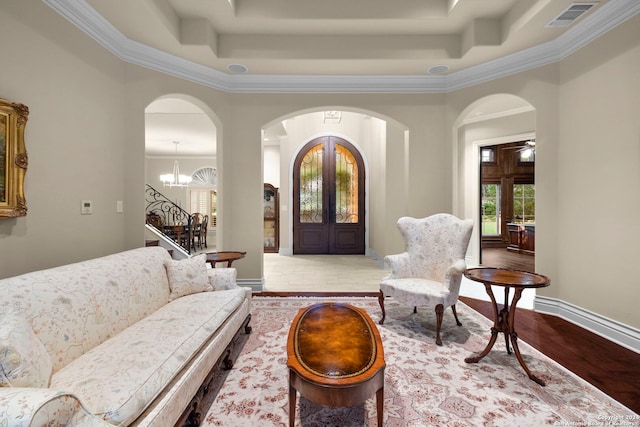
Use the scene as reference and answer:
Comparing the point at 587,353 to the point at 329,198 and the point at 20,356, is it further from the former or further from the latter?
the point at 329,198

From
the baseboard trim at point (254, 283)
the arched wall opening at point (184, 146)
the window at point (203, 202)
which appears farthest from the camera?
the window at point (203, 202)

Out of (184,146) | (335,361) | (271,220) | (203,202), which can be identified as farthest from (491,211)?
(184,146)

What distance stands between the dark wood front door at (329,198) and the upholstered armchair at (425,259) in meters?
4.07

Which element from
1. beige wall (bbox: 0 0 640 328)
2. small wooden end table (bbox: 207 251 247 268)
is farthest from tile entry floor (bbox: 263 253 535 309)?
small wooden end table (bbox: 207 251 247 268)

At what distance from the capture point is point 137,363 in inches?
55.4

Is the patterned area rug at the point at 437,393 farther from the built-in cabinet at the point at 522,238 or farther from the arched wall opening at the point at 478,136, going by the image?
the built-in cabinet at the point at 522,238

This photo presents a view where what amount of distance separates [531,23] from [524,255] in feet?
20.7

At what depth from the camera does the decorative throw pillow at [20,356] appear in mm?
1038

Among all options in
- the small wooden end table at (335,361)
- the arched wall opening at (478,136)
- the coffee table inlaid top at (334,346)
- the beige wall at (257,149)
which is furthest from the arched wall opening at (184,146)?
the arched wall opening at (478,136)

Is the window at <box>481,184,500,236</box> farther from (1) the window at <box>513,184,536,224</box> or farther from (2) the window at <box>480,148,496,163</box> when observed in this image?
(2) the window at <box>480,148,496,163</box>

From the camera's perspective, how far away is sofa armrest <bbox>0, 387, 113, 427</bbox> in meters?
0.84

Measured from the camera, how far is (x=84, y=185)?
268cm

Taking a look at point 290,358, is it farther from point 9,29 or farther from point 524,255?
point 524,255

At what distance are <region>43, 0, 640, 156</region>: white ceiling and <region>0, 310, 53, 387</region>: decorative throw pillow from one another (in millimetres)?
2764
